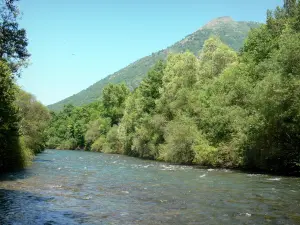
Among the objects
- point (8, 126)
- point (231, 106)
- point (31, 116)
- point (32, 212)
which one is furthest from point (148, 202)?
point (31, 116)

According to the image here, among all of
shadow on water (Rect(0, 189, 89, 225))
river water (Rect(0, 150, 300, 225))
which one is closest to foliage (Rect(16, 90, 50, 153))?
river water (Rect(0, 150, 300, 225))

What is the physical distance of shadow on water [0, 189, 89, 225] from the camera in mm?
13164

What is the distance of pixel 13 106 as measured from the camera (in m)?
Answer: 27.5

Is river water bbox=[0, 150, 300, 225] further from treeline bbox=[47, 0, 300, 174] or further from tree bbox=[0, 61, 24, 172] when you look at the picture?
treeline bbox=[47, 0, 300, 174]

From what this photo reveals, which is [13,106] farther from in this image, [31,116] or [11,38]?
[31,116]

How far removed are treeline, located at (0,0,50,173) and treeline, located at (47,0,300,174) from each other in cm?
2001

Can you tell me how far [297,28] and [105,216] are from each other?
31.3m

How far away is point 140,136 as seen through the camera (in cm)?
6681

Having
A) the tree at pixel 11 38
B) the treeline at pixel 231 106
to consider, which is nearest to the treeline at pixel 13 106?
the tree at pixel 11 38

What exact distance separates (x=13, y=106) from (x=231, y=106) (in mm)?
24150

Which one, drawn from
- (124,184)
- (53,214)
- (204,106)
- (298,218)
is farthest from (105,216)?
(204,106)

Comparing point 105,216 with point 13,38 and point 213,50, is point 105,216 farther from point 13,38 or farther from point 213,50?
point 213,50

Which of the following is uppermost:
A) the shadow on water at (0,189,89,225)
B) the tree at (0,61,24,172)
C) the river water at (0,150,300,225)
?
the tree at (0,61,24,172)

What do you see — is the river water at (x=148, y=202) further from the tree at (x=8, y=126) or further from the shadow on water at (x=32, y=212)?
the tree at (x=8, y=126)
